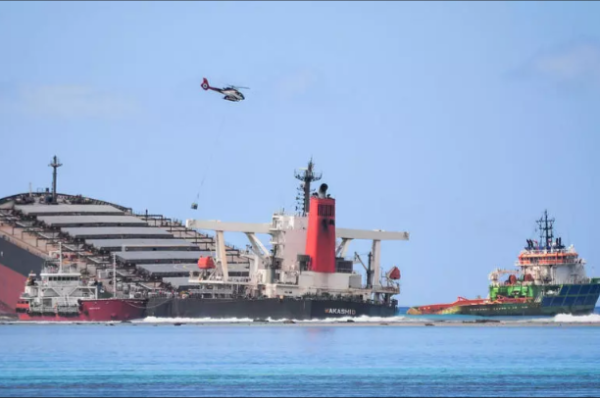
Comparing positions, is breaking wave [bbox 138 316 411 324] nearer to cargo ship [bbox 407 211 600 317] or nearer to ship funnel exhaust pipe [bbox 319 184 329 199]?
ship funnel exhaust pipe [bbox 319 184 329 199]

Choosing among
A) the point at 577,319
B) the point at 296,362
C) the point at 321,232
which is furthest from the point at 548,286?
the point at 296,362

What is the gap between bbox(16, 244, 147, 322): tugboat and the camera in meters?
134

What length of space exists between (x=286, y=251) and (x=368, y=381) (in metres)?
57.1

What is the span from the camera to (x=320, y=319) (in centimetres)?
12825

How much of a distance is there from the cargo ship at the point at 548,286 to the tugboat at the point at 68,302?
157 ft

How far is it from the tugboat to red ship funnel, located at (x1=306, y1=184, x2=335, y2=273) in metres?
15.8

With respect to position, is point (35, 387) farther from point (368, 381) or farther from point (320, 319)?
point (320, 319)

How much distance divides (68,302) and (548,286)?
54.6 m

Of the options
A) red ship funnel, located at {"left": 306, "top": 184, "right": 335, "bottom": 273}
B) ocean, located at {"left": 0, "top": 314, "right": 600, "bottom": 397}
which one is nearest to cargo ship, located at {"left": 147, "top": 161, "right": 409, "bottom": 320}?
red ship funnel, located at {"left": 306, "top": 184, "right": 335, "bottom": 273}

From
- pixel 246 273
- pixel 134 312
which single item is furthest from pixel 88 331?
pixel 246 273

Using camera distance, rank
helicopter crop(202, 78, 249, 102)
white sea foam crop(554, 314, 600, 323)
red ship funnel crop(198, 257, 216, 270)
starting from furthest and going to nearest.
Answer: white sea foam crop(554, 314, 600, 323) < red ship funnel crop(198, 257, 216, 270) < helicopter crop(202, 78, 249, 102)

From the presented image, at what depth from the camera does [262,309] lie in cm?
13025

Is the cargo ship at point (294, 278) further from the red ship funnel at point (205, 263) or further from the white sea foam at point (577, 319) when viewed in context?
the white sea foam at point (577, 319)

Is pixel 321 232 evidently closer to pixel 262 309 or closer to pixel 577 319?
pixel 262 309
